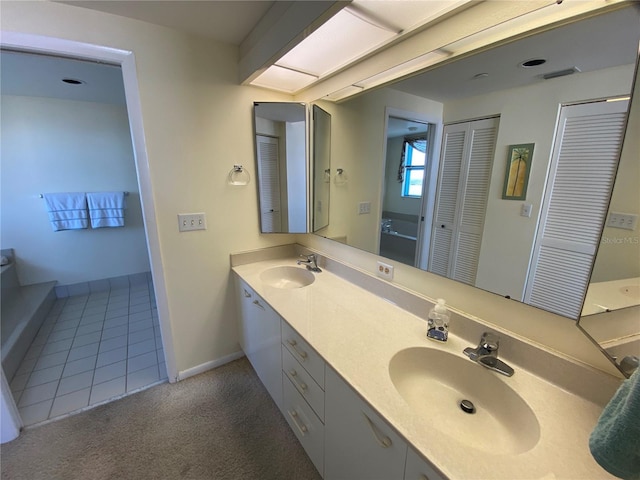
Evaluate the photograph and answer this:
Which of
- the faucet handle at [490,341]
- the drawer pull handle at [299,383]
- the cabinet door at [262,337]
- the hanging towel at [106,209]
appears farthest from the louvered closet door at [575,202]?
the hanging towel at [106,209]

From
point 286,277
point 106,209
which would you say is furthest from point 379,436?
point 106,209

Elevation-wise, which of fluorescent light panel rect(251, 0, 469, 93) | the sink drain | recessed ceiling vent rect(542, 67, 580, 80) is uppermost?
fluorescent light panel rect(251, 0, 469, 93)

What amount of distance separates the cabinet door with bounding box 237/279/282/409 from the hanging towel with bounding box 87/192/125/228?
7.84ft

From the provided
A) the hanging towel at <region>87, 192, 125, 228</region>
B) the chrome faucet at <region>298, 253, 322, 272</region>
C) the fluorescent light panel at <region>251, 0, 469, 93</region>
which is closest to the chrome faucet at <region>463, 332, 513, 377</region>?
the chrome faucet at <region>298, 253, 322, 272</region>

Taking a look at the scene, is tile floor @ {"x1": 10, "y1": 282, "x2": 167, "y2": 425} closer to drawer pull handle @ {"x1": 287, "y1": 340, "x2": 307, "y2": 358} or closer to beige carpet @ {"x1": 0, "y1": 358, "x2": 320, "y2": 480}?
beige carpet @ {"x1": 0, "y1": 358, "x2": 320, "y2": 480}

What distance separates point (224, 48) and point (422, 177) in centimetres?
144

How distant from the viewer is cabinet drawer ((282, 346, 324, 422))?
107 cm

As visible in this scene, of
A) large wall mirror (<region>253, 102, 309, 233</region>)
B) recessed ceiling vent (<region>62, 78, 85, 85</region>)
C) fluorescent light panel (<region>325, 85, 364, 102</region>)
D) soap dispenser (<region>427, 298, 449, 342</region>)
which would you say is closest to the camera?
soap dispenser (<region>427, 298, 449, 342</region>)

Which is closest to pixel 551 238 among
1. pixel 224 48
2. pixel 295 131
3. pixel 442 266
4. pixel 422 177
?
pixel 442 266

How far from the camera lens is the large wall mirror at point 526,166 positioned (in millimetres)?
704

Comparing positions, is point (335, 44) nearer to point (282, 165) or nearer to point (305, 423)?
point (282, 165)

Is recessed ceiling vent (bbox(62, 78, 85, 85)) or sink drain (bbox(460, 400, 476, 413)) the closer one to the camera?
sink drain (bbox(460, 400, 476, 413))

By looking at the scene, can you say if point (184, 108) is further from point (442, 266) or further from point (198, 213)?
point (442, 266)

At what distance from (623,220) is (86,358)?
3200mm
